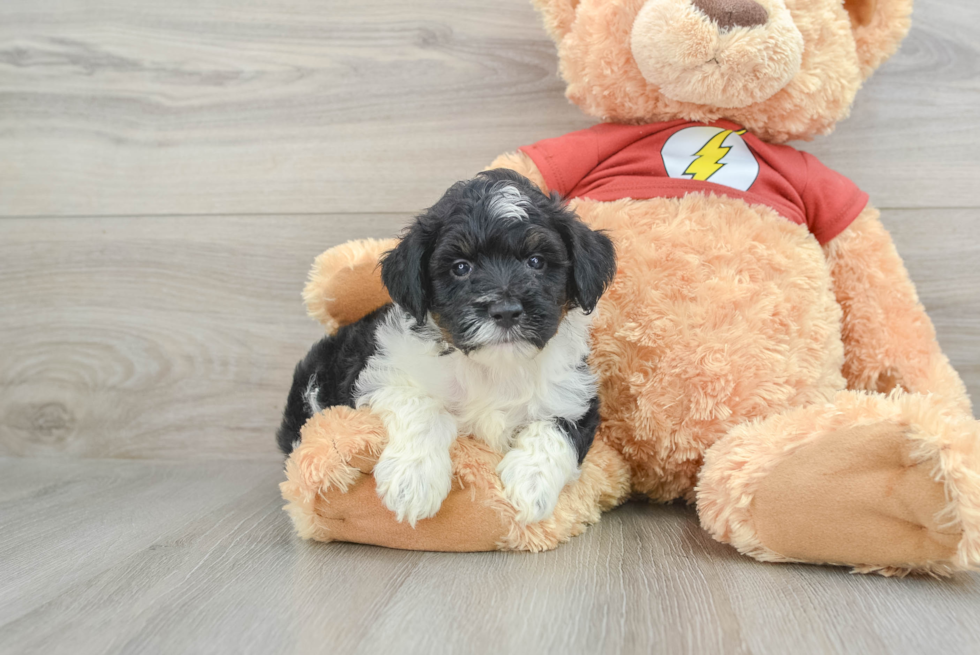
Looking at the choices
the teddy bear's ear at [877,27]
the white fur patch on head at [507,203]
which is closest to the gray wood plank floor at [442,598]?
the white fur patch on head at [507,203]

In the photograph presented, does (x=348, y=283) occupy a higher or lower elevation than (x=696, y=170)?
lower

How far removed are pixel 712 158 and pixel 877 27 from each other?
512 mm

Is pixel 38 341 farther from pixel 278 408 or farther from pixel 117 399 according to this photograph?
pixel 278 408

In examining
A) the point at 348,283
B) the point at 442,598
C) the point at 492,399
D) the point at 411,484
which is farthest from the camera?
the point at 348,283

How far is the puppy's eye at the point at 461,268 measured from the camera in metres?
1.36

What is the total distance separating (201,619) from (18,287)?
1.71 m

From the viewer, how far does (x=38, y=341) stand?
2.33m

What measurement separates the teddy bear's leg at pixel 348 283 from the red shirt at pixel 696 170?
0.49 m

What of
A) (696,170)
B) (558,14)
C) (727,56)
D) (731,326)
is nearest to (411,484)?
(731,326)

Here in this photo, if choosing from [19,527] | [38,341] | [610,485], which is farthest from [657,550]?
[38,341]

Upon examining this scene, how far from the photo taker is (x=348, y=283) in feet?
5.91

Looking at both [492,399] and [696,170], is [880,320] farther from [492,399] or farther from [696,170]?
[492,399]

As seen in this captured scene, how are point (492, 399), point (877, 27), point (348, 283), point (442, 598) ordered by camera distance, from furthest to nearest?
point (348, 283) < point (877, 27) < point (492, 399) < point (442, 598)

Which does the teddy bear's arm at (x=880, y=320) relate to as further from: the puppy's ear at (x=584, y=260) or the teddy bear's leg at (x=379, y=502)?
the teddy bear's leg at (x=379, y=502)
